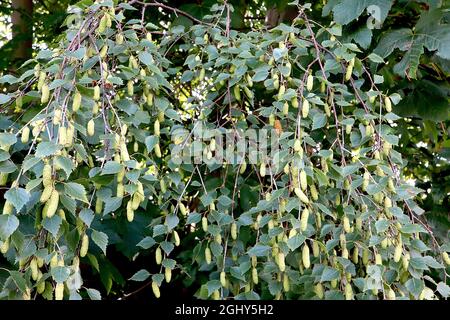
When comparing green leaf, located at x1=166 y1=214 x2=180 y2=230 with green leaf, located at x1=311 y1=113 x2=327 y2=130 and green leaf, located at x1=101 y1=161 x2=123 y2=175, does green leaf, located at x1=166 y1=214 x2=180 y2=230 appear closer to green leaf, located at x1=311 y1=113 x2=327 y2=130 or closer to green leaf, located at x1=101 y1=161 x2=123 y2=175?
green leaf, located at x1=101 y1=161 x2=123 y2=175

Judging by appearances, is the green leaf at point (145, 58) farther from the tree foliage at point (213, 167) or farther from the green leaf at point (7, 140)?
the green leaf at point (7, 140)

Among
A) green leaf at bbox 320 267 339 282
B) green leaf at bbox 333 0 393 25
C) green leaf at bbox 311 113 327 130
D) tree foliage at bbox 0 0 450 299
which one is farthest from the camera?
green leaf at bbox 333 0 393 25

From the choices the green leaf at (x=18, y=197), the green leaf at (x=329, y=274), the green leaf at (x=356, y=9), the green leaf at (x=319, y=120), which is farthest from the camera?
the green leaf at (x=356, y=9)

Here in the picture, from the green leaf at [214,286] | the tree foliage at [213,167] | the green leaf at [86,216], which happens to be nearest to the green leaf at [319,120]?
the tree foliage at [213,167]

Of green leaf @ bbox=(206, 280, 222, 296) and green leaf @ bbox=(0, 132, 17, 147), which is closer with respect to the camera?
green leaf @ bbox=(0, 132, 17, 147)

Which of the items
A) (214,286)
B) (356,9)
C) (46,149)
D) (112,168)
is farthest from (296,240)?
(356,9)

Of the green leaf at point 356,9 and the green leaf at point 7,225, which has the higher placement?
the green leaf at point 7,225

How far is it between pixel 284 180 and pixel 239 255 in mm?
227

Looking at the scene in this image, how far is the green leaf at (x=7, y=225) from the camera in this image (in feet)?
2.92

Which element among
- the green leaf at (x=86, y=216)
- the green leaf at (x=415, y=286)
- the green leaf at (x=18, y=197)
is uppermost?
the green leaf at (x=18, y=197)

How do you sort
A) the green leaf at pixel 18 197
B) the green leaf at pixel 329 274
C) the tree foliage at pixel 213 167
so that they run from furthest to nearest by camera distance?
1. the green leaf at pixel 329 274
2. the tree foliage at pixel 213 167
3. the green leaf at pixel 18 197

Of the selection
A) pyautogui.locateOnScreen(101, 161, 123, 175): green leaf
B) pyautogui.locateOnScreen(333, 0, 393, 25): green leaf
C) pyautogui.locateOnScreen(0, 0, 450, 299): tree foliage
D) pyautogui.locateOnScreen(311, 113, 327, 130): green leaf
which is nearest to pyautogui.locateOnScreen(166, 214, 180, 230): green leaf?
pyautogui.locateOnScreen(0, 0, 450, 299): tree foliage

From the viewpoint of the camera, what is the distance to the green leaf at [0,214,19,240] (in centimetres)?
89

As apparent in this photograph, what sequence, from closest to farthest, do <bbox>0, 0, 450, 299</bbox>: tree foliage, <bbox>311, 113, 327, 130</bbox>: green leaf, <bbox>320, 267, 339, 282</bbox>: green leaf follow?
<bbox>0, 0, 450, 299</bbox>: tree foliage
<bbox>320, 267, 339, 282</bbox>: green leaf
<bbox>311, 113, 327, 130</bbox>: green leaf
